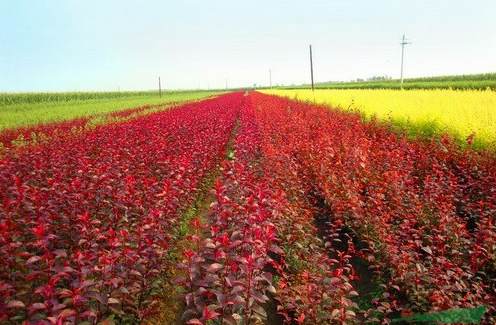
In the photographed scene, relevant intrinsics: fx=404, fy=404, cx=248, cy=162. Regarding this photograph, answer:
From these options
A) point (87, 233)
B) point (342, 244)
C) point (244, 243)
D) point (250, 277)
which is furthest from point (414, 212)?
point (87, 233)

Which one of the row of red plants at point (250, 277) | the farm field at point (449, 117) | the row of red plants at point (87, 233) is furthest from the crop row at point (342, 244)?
the farm field at point (449, 117)

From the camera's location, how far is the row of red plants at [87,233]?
10.8ft

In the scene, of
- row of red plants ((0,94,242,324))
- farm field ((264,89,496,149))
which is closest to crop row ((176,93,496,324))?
row of red plants ((0,94,242,324))

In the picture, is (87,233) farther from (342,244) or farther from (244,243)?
(342,244)

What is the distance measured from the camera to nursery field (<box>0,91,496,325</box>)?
137 inches

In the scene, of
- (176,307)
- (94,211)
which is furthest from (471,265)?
(94,211)

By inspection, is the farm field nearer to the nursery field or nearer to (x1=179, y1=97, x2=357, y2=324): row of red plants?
the nursery field

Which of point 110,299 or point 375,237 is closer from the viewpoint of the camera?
point 110,299

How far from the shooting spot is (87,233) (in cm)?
400

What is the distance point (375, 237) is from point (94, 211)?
3.85m

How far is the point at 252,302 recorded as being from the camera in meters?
3.39

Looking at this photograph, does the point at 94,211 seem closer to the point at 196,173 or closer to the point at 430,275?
the point at 196,173

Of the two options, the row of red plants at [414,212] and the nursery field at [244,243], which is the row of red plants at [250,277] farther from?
the row of red plants at [414,212]

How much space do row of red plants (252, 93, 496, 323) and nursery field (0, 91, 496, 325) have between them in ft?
0.11
